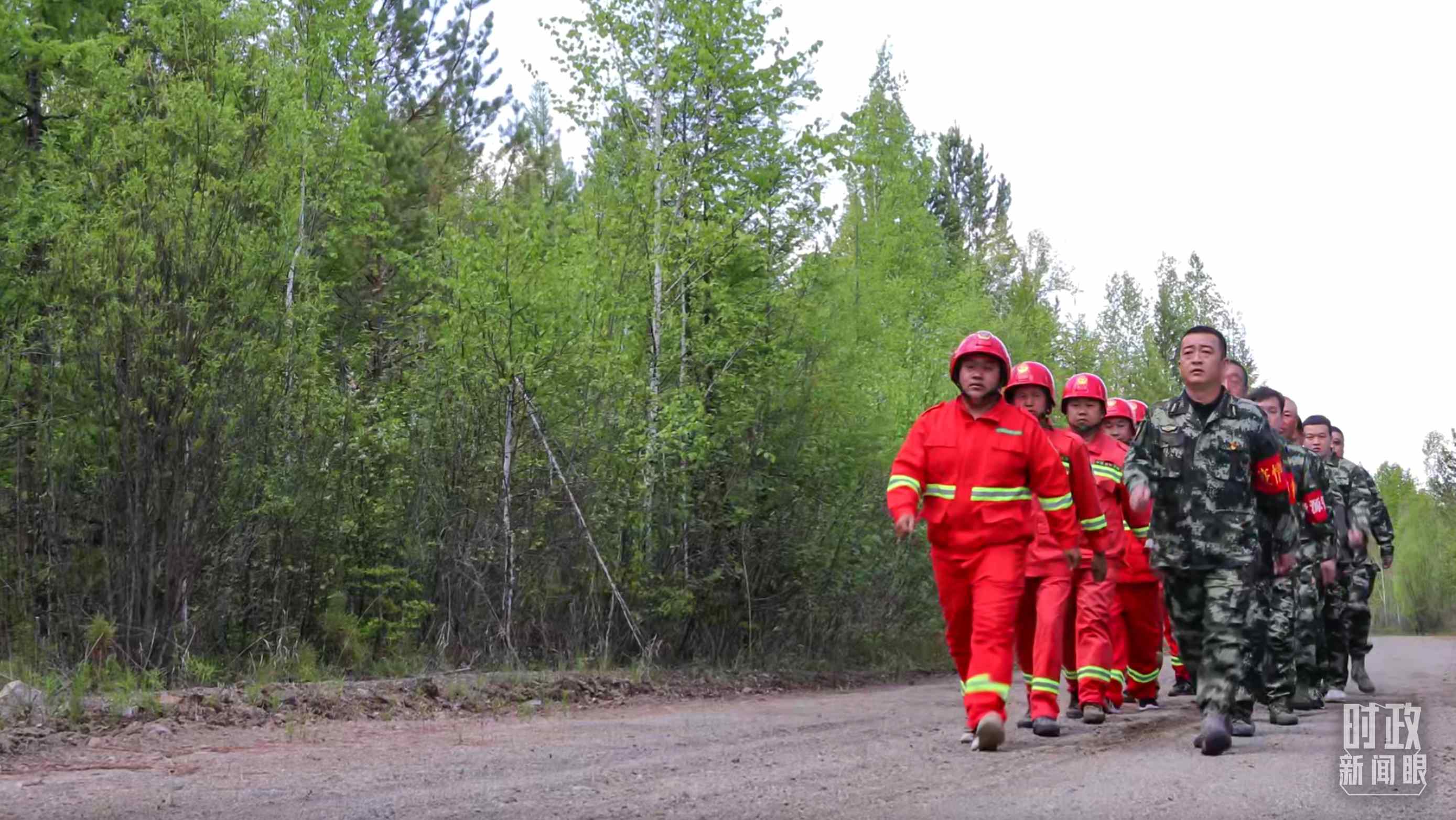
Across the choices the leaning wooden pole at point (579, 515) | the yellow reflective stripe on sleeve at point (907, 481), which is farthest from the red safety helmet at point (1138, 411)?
the leaning wooden pole at point (579, 515)

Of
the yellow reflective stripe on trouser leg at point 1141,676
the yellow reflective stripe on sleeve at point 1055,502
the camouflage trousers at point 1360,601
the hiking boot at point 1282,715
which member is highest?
the yellow reflective stripe on sleeve at point 1055,502

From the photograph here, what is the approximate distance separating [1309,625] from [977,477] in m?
4.96

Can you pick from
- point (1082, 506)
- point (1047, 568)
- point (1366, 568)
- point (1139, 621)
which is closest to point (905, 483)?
point (1082, 506)

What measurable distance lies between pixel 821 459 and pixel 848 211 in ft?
56.1

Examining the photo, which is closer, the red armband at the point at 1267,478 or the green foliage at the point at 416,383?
the red armband at the point at 1267,478

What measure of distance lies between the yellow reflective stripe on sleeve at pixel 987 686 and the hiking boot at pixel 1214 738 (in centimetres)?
106

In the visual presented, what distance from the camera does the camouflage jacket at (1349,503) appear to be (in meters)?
13.3

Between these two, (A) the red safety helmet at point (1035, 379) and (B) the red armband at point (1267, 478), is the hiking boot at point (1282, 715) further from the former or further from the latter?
(A) the red safety helmet at point (1035, 379)

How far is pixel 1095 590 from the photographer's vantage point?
10.5 metres

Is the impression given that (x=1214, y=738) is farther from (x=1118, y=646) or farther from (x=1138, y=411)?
(x=1138, y=411)

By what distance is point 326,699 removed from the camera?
10.9 metres

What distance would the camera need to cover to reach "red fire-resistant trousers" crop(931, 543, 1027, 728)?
7734mm

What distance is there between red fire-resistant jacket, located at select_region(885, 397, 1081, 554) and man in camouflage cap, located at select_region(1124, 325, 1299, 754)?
80cm

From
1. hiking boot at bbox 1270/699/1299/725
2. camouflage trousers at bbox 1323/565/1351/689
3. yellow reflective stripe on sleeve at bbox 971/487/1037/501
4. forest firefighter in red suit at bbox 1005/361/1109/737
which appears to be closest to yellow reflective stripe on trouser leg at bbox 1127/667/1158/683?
hiking boot at bbox 1270/699/1299/725
